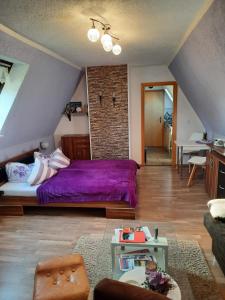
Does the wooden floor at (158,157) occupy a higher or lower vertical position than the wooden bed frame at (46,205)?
higher

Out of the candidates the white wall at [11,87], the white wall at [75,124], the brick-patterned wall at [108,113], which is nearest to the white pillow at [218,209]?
the white wall at [11,87]

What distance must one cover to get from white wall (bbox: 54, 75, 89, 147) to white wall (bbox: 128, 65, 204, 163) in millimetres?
1247

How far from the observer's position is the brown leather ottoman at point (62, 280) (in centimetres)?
142

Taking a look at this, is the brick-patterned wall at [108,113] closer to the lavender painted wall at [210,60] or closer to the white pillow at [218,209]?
the lavender painted wall at [210,60]

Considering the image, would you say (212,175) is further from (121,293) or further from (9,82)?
(9,82)

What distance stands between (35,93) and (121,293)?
134 inches

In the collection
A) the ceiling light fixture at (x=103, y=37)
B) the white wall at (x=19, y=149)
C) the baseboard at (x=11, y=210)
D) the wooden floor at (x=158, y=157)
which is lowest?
the baseboard at (x=11, y=210)

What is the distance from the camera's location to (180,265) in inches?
81.2

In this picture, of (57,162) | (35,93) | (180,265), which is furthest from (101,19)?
(180,265)

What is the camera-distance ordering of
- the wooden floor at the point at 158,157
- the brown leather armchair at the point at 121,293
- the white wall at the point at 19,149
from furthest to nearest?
the wooden floor at the point at 158,157 → the white wall at the point at 19,149 → the brown leather armchair at the point at 121,293

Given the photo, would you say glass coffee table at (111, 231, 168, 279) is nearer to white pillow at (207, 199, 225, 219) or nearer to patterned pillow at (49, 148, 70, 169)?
white pillow at (207, 199, 225, 219)

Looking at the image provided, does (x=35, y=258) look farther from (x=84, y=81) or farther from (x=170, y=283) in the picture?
(x=84, y=81)

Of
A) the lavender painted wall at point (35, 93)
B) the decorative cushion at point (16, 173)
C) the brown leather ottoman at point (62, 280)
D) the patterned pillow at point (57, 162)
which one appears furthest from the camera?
the patterned pillow at point (57, 162)

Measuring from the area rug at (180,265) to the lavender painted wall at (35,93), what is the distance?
7.54ft
